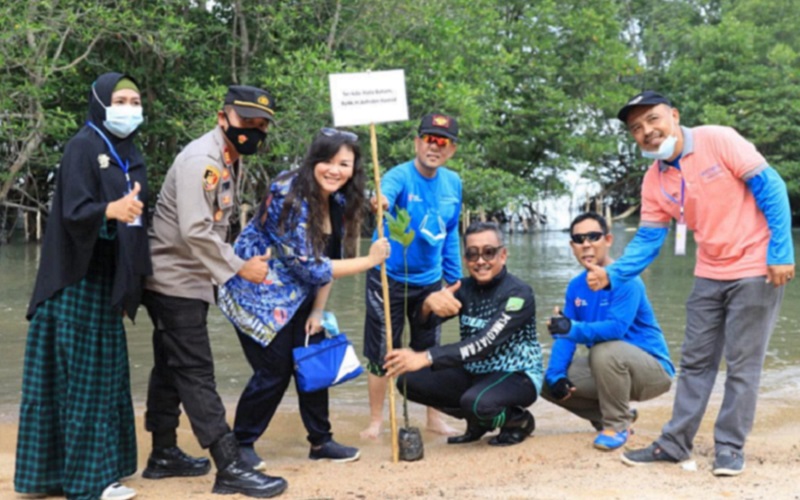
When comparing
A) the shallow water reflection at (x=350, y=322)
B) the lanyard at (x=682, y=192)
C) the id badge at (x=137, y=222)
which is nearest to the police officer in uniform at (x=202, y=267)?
the id badge at (x=137, y=222)

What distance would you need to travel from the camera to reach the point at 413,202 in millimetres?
6035

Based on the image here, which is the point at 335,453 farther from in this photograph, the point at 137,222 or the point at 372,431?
the point at 137,222

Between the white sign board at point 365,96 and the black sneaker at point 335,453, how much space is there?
1.81 meters

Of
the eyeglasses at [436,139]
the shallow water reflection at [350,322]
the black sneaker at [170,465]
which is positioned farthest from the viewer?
the shallow water reflection at [350,322]

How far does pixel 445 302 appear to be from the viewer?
5.61 m

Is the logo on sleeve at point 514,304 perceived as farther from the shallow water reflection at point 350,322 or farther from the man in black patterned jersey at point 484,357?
the shallow water reflection at point 350,322

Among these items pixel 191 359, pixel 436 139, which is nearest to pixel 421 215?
pixel 436 139

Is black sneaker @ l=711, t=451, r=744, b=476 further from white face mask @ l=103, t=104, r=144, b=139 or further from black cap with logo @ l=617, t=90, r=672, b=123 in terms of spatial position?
white face mask @ l=103, t=104, r=144, b=139

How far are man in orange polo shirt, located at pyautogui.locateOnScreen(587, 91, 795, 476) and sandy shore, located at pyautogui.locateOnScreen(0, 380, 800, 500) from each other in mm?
223

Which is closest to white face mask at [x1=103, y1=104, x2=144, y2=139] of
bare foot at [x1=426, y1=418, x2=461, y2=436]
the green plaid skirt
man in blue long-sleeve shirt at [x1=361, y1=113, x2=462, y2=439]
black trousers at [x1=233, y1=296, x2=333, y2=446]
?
the green plaid skirt

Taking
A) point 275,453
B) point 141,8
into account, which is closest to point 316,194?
point 275,453

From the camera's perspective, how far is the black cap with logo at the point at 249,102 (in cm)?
473

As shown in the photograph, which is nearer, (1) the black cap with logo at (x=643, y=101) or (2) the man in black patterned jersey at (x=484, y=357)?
(1) the black cap with logo at (x=643, y=101)

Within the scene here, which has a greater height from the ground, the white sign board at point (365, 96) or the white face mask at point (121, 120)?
the white sign board at point (365, 96)
